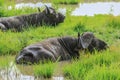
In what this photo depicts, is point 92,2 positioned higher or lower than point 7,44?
lower

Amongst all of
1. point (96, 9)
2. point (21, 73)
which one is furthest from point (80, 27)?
point (96, 9)

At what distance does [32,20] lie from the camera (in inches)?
655

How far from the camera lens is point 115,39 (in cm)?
1374

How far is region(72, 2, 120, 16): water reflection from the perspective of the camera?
819 inches

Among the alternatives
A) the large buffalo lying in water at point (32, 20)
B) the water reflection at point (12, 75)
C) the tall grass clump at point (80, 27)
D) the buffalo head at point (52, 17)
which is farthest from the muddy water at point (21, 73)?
the buffalo head at point (52, 17)

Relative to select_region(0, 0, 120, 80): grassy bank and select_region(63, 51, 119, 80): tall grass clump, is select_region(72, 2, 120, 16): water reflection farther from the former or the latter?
select_region(63, 51, 119, 80): tall grass clump

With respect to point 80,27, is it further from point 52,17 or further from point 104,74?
point 104,74

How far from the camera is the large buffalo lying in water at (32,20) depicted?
1602 cm

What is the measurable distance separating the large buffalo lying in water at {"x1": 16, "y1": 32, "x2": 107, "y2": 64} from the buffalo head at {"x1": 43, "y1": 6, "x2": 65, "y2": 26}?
509cm

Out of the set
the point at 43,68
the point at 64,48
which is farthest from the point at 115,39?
the point at 43,68

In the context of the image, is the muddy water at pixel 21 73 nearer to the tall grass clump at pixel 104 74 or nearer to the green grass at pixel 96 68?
the green grass at pixel 96 68

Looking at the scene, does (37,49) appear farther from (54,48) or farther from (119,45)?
(119,45)

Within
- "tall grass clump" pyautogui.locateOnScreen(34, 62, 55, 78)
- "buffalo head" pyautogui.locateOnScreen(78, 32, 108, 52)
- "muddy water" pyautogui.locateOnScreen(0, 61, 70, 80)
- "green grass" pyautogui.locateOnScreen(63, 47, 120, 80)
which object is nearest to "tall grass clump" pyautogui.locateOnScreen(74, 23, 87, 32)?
"buffalo head" pyautogui.locateOnScreen(78, 32, 108, 52)

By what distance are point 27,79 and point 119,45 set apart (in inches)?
157
